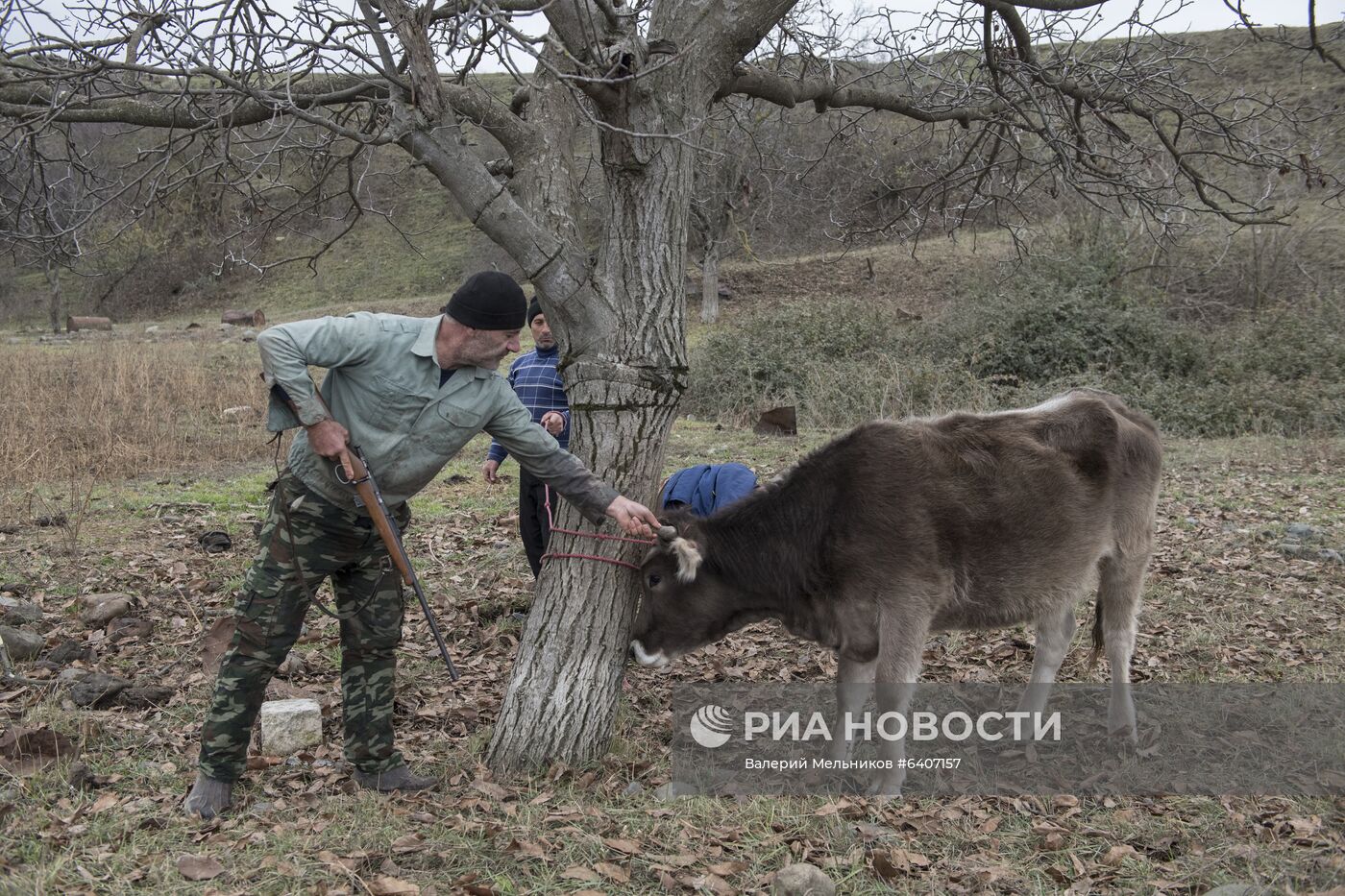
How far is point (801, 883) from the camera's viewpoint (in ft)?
12.4

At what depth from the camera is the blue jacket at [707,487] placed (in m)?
6.60

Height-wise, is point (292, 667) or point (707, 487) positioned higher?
point (707, 487)

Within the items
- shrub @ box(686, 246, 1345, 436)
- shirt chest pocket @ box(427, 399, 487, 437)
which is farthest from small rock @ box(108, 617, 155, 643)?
shrub @ box(686, 246, 1345, 436)

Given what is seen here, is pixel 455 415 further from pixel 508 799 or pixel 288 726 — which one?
pixel 288 726

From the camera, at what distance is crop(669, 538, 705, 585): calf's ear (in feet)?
17.0

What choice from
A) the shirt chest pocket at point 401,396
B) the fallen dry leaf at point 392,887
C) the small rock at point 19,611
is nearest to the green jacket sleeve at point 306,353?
the shirt chest pocket at point 401,396

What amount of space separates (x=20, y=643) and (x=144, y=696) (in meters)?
1.14

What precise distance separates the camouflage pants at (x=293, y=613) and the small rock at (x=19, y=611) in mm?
3080

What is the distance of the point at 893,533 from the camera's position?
5254mm

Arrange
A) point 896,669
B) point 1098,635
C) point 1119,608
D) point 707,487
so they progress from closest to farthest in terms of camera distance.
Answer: point 896,669 < point 1119,608 < point 1098,635 < point 707,487

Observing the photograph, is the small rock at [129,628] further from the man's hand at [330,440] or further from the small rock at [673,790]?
the small rock at [673,790]

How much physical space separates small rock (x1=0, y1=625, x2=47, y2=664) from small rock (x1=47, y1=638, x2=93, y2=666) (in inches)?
3.9

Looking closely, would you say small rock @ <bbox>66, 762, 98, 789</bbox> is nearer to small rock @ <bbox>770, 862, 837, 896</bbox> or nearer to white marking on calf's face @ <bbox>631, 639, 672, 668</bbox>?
white marking on calf's face @ <bbox>631, 639, 672, 668</bbox>

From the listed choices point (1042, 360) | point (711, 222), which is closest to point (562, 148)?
point (1042, 360)
